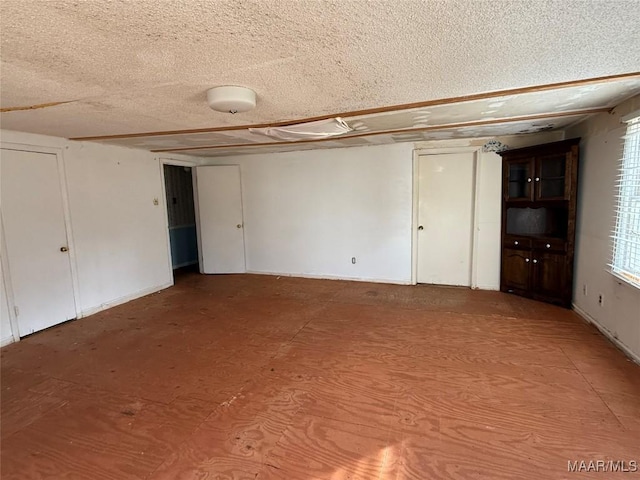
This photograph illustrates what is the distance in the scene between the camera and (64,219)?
3686mm

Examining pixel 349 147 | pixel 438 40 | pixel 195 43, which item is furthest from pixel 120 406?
pixel 349 147

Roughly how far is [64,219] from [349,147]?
3.77 meters

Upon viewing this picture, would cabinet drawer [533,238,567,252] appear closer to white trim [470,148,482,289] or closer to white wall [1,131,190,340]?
white trim [470,148,482,289]

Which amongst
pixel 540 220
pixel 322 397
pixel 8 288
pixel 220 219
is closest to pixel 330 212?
pixel 220 219

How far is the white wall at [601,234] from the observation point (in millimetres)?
2654

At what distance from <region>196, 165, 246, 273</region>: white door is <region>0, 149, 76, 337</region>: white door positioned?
2305 mm

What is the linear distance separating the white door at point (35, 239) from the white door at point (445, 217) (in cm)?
458

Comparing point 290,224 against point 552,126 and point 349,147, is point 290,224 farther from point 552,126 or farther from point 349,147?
point 552,126

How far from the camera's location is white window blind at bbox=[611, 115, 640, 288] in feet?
8.48

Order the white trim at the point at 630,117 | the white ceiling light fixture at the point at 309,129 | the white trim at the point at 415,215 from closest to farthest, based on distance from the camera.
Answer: the white trim at the point at 630,117 → the white ceiling light fixture at the point at 309,129 → the white trim at the point at 415,215

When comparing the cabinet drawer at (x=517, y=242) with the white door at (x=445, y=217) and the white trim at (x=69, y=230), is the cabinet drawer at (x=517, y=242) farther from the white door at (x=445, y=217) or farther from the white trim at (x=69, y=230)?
the white trim at (x=69, y=230)

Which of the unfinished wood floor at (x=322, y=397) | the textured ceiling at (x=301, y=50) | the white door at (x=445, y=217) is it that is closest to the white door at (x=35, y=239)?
the unfinished wood floor at (x=322, y=397)

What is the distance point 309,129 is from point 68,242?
3.08 metres

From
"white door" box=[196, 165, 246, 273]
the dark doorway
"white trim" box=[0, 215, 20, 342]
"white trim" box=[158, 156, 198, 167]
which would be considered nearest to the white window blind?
"white door" box=[196, 165, 246, 273]
